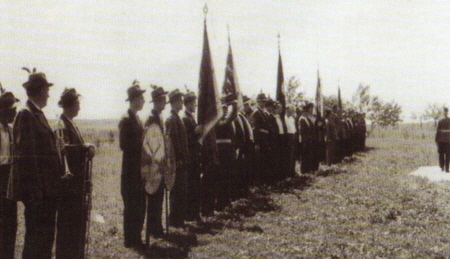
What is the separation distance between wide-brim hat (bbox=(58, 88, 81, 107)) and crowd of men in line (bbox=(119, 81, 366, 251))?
1.26 m

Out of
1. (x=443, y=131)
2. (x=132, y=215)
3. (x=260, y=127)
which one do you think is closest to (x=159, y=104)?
(x=132, y=215)

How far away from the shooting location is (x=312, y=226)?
9.98 metres

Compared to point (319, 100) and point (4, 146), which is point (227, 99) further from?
point (319, 100)

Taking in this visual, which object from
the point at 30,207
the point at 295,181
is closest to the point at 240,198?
the point at 295,181

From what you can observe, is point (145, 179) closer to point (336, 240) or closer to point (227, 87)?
point (336, 240)

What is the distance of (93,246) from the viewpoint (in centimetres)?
852

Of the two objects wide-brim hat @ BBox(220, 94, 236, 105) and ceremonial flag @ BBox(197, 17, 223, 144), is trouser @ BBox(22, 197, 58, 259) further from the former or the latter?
wide-brim hat @ BBox(220, 94, 236, 105)

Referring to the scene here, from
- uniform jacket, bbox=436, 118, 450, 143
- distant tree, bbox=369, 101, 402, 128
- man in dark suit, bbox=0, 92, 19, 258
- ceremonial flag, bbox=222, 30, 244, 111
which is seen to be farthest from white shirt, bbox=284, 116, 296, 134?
distant tree, bbox=369, 101, 402, 128

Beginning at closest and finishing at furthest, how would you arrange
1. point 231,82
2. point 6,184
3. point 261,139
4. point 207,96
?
point 6,184 → point 207,96 → point 231,82 → point 261,139

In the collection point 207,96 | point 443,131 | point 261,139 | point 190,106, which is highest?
point 207,96

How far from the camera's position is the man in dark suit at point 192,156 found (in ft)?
34.0

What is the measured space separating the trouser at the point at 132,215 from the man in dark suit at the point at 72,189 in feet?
4.61

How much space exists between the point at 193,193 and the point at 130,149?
2.57 m

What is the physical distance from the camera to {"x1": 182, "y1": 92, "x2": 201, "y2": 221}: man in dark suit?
34.0 ft
